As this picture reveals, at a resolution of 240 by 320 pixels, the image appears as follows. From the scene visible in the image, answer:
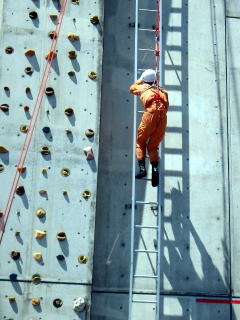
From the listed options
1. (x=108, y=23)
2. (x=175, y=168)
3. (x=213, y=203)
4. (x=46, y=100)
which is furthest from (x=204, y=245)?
(x=108, y=23)

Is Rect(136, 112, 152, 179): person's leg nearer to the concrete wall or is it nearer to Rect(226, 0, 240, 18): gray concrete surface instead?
the concrete wall

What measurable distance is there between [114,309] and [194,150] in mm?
2146

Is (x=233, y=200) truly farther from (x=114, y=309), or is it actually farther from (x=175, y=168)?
(x=114, y=309)

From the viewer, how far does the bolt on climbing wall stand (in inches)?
236

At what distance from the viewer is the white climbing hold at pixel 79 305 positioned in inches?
233

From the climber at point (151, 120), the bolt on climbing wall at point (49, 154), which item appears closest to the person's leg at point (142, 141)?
the climber at point (151, 120)

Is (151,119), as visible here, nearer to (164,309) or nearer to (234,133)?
(234,133)

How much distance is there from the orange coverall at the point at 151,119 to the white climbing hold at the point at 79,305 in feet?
5.50

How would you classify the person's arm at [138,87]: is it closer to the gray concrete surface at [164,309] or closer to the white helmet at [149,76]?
the white helmet at [149,76]

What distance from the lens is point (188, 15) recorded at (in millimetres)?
7141

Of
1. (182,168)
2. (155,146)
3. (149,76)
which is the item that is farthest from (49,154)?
(182,168)

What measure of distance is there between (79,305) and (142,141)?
1912mm

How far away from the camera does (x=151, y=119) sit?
591 cm

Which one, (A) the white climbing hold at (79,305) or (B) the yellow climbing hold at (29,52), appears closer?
(A) the white climbing hold at (79,305)
